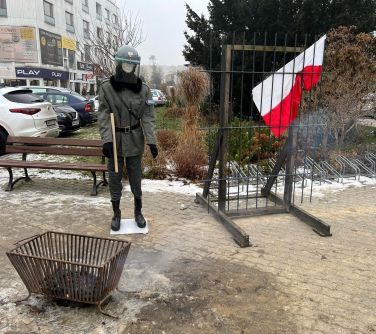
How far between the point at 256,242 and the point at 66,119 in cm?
963

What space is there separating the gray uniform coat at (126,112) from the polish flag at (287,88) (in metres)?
1.45

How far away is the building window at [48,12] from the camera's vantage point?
36178mm

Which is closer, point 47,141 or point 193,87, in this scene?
point 47,141

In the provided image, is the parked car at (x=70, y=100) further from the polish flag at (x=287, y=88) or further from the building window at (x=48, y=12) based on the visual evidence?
the building window at (x=48, y=12)

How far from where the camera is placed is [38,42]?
34.4 meters

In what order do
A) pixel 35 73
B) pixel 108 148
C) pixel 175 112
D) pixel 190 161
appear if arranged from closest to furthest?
pixel 108 148, pixel 190 161, pixel 175 112, pixel 35 73

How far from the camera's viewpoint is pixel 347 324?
2.84 metres

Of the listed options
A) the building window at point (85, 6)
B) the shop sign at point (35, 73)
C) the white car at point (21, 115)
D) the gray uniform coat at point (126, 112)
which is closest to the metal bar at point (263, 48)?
the gray uniform coat at point (126, 112)

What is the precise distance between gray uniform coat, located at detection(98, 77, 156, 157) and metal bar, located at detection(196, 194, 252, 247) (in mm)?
1360

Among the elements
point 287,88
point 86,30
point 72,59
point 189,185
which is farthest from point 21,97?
point 72,59

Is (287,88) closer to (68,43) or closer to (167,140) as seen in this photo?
(167,140)

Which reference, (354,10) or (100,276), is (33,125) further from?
(354,10)

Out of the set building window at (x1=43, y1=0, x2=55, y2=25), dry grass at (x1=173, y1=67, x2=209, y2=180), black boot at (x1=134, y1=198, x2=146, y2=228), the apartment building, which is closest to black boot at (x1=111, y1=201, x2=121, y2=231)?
black boot at (x1=134, y1=198, x2=146, y2=228)

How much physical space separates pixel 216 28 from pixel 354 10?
452cm
